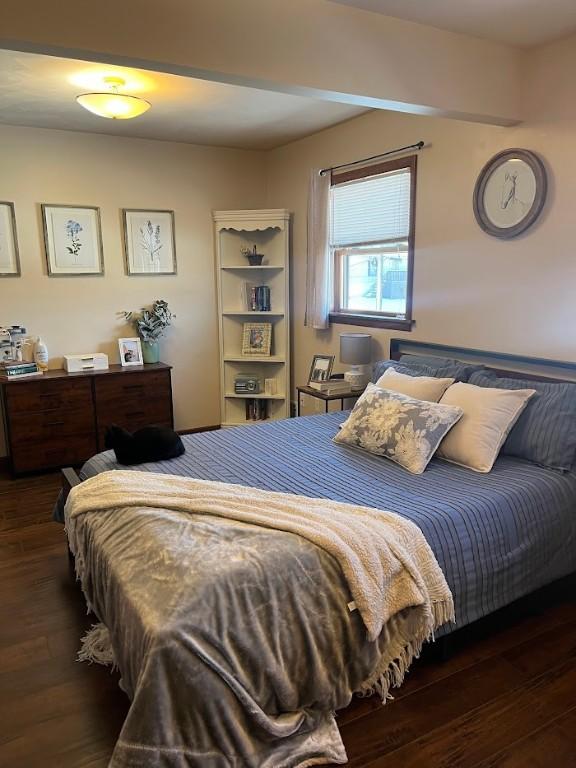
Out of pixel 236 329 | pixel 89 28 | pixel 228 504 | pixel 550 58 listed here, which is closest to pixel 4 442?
pixel 236 329

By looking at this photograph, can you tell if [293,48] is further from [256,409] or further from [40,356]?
[256,409]

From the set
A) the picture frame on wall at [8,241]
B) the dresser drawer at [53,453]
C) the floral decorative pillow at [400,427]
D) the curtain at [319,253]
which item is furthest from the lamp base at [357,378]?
the picture frame on wall at [8,241]

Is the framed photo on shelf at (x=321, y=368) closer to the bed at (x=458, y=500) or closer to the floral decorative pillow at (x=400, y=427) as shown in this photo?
the floral decorative pillow at (x=400, y=427)

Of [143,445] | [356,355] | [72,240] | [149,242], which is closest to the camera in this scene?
[143,445]

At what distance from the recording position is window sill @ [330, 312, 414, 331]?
378cm

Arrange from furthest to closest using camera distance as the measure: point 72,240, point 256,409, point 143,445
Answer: point 256,409, point 72,240, point 143,445

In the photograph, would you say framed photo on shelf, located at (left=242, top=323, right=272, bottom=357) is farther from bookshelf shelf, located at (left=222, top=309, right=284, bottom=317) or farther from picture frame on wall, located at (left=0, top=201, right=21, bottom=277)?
picture frame on wall, located at (left=0, top=201, right=21, bottom=277)

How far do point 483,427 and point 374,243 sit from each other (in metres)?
1.84

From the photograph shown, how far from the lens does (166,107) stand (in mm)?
3695

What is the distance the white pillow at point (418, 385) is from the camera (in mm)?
2951

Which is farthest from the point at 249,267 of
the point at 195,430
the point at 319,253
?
the point at 195,430

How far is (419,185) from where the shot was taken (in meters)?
3.53

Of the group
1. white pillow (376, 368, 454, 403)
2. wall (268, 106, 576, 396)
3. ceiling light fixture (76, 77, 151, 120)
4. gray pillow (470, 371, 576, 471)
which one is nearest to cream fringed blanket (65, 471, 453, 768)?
gray pillow (470, 371, 576, 471)

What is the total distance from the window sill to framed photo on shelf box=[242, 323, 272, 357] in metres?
0.78
